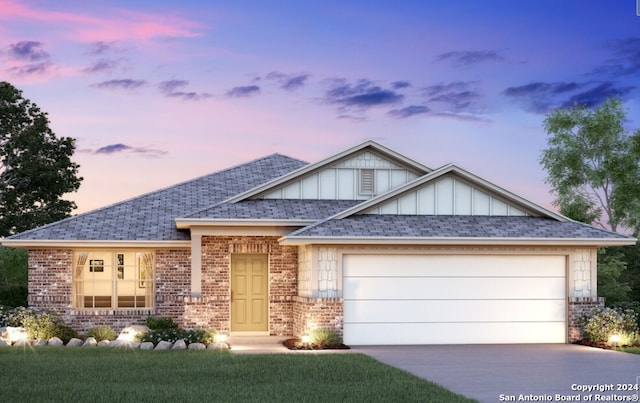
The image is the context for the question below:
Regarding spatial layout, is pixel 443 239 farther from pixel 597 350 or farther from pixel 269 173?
pixel 269 173

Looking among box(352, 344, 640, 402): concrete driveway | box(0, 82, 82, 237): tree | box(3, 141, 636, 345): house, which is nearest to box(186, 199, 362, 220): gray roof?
box(3, 141, 636, 345): house

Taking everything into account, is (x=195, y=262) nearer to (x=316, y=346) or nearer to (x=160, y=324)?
(x=160, y=324)

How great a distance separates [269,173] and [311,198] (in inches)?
190

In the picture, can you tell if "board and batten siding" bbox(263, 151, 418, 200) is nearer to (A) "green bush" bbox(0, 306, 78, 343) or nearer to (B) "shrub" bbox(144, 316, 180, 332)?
(B) "shrub" bbox(144, 316, 180, 332)

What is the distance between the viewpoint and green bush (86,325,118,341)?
24156 millimetres

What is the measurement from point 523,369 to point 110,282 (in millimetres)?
13100

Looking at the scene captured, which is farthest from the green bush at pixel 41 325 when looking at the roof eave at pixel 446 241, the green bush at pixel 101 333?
the roof eave at pixel 446 241

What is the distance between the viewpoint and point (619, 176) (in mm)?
50250

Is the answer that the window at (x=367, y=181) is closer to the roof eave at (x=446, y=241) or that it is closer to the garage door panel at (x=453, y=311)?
the roof eave at (x=446, y=241)

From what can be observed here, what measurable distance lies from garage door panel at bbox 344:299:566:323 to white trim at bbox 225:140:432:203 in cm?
479

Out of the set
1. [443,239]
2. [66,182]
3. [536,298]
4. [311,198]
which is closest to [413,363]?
[443,239]

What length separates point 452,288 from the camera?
24.3m

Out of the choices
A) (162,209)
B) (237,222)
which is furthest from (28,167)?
(237,222)

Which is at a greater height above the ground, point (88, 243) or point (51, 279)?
point (88, 243)
